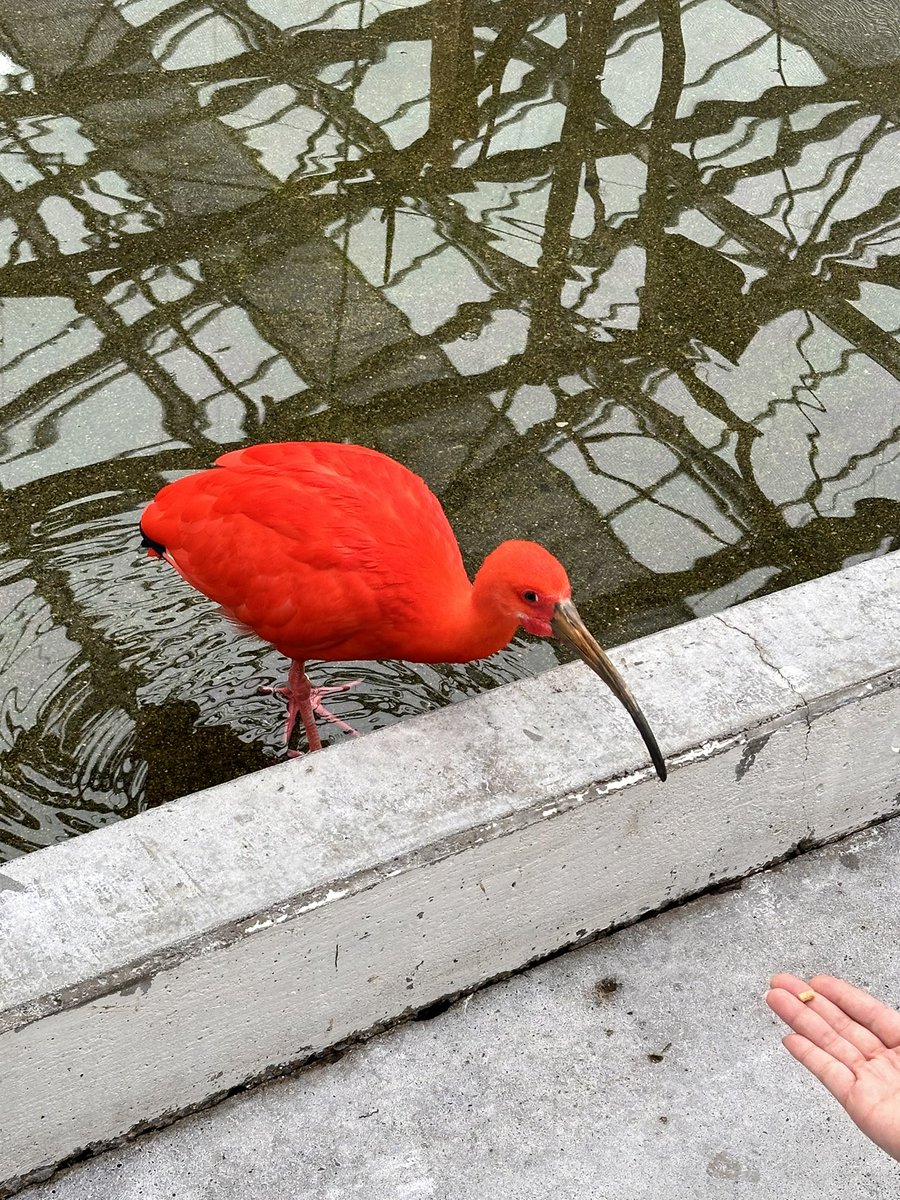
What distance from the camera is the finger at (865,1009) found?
253 centimetres

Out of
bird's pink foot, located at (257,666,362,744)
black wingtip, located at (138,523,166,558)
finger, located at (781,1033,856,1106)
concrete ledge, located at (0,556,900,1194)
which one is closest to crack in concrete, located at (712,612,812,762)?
concrete ledge, located at (0,556,900,1194)

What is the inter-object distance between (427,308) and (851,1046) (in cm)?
325

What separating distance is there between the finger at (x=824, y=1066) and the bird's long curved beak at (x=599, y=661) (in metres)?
0.63

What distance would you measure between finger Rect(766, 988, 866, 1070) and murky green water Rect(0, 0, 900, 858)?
153 centimetres

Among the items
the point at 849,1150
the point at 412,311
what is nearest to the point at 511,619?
the point at 849,1150

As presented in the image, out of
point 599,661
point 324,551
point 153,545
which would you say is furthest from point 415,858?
point 153,545

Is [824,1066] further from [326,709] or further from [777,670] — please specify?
[326,709]

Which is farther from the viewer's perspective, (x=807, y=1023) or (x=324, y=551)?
(x=324, y=551)

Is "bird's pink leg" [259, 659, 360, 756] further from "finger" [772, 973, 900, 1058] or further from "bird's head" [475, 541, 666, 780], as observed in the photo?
"finger" [772, 973, 900, 1058]

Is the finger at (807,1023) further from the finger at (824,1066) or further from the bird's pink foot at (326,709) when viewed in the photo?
the bird's pink foot at (326,709)

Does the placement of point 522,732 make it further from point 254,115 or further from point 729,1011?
point 254,115

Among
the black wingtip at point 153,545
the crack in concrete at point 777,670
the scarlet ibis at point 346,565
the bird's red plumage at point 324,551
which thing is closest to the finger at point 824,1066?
the crack in concrete at point 777,670

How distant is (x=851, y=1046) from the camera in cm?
249

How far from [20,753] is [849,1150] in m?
2.19
